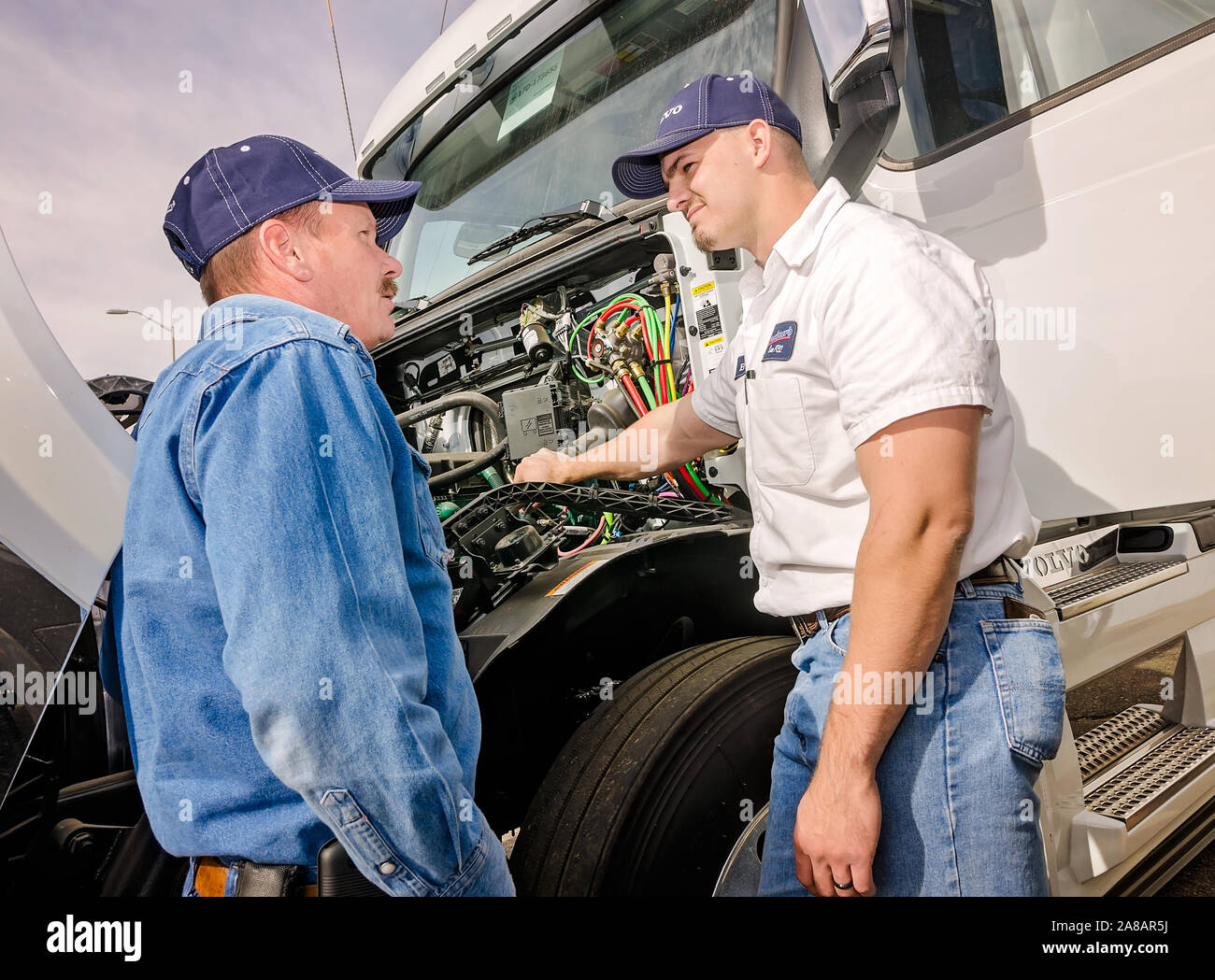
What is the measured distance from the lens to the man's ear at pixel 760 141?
65.2 inches

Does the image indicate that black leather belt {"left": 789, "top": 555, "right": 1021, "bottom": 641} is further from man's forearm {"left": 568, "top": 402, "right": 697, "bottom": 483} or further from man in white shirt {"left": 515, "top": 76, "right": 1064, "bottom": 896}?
man's forearm {"left": 568, "top": 402, "right": 697, "bottom": 483}

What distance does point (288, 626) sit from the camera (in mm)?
923

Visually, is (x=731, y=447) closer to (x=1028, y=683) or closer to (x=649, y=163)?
(x=649, y=163)

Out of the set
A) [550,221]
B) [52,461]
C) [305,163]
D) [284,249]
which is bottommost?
[52,461]

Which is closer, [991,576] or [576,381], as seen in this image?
[991,576]

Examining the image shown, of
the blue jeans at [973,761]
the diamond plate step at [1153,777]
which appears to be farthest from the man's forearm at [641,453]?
the diamond plate step at [1153,777]

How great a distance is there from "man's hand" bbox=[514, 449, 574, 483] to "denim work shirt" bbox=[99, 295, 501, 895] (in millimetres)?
1115

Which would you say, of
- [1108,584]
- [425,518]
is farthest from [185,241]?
[1108,584]

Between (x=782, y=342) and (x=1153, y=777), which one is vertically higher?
(x=782, y=342)

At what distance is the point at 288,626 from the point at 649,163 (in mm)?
1447

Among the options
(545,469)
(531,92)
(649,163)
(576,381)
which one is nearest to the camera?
(649,163)

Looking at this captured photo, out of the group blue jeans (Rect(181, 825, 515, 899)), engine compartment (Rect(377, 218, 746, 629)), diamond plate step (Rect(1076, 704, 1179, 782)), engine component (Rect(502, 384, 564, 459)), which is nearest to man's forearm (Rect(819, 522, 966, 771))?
blue jeans (Rect(181, 825, 515, 899))

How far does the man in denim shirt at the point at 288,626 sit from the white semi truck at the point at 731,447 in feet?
0.42
